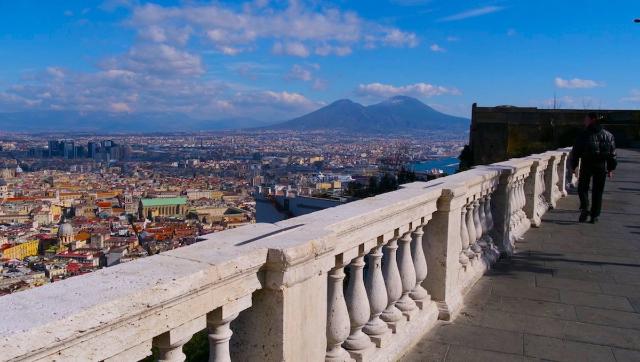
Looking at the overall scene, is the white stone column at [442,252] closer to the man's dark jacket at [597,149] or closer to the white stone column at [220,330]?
the white stone column at [220,330]

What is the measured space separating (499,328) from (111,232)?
2525cm

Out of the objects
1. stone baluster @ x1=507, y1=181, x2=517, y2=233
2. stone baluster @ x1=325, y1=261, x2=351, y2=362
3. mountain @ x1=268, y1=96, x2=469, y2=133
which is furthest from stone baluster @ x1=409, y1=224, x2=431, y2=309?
mountain @ x1=268, y1=96, x2=469, y2=133

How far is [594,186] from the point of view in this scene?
7766mm

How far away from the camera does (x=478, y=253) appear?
5152mm

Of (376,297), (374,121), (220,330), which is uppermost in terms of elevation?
(374,121)

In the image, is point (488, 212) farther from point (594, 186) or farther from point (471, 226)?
point (594, 186)

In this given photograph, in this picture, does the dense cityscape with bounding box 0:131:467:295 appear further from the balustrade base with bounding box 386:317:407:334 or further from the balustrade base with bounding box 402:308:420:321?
the balustrade base with bounding box 402:308:420:321

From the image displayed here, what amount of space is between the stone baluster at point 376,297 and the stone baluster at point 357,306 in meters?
0.21

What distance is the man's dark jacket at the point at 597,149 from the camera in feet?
25.0

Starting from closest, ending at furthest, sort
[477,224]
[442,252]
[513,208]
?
[442,252]
[477,224]
[513,208]

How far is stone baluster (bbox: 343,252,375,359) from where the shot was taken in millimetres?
2883

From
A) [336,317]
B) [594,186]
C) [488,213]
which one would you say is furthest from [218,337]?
[594,186]

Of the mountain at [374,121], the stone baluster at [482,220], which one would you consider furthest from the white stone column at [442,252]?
the mountain at [374,121]

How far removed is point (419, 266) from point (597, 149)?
16.6 ft
